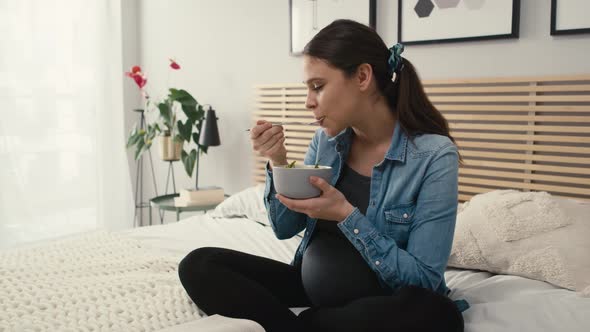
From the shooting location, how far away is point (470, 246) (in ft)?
5.34

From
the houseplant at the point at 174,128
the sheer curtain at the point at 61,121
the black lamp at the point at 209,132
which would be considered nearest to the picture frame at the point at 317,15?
the black lamp at the point at 209,132

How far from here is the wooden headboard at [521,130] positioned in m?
1.92

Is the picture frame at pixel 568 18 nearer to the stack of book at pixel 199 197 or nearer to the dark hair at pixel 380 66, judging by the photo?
the dark hair at pixel 380 66

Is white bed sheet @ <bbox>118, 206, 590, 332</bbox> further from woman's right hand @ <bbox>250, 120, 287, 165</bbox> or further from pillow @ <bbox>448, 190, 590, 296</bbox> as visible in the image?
woman's right hand @ <bbox>250, 120, 287, 165</bbox>

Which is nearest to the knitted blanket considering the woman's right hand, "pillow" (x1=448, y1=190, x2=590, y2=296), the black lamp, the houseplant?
the woman's right hand

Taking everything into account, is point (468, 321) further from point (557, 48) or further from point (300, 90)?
point (300, 90)

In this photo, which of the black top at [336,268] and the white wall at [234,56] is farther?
the white wall at [234,56]

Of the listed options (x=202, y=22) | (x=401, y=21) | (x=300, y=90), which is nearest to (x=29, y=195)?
(x=202, y=22)

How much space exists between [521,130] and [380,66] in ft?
→ 3.10

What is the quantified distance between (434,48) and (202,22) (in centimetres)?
161

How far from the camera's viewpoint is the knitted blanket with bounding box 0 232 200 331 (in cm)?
120

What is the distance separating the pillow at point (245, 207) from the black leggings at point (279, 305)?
98 cm

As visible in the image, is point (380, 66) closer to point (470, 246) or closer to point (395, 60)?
point (395, 60)

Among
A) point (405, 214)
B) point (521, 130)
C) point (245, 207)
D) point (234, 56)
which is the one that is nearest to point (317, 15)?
point (234, 56)
